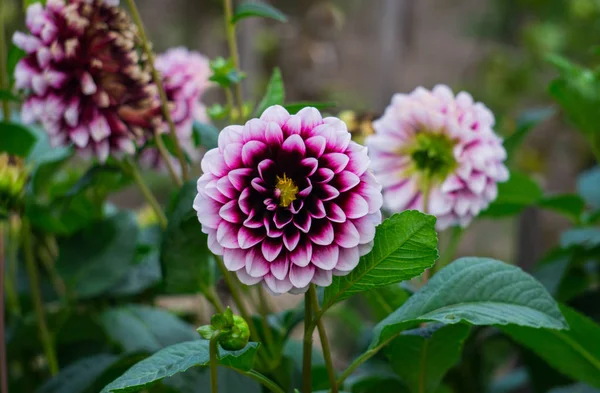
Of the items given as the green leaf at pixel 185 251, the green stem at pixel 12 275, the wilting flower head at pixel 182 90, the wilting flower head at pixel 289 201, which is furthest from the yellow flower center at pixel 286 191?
the green stem at pixel 12 275

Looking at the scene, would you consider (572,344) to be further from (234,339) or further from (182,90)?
(182,90)

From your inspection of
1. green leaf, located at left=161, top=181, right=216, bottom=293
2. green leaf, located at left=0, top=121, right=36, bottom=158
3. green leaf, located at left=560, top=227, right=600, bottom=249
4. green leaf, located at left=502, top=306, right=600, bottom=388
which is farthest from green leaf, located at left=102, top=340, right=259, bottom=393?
green leaf, located at left=560, top=227, right=600, bottom=249

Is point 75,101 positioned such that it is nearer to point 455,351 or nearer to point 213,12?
point 455,351

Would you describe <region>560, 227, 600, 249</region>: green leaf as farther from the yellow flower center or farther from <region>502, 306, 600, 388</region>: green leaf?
the yellow flower center

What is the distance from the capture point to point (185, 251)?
524 mm

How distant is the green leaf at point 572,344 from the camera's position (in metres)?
0.50

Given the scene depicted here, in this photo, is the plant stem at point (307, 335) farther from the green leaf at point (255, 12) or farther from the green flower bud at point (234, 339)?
the green leaf at point (255, 12)

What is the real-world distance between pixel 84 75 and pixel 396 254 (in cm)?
28

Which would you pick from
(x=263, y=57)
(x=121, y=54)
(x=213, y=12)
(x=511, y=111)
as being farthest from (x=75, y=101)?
(x=213, y=12)

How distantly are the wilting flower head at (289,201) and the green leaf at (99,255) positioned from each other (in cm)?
33

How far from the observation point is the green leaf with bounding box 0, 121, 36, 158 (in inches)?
24.4

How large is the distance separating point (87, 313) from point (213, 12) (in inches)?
79.6

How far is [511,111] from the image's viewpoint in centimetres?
202

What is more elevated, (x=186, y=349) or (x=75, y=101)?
(x=75, y=101)
